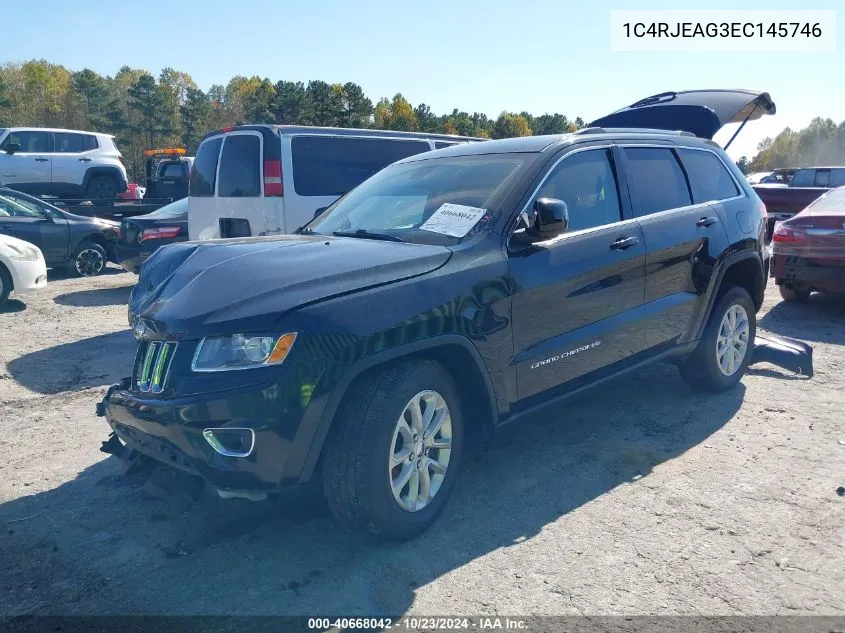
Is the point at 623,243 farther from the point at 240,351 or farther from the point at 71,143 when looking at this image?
the point at 71,143

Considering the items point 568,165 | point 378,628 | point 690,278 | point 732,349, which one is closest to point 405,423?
point 378,628

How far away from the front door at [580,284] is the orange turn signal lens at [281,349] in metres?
1.21

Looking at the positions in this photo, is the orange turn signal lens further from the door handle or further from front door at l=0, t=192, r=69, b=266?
front door at l=0, t=192, r=69, b=266

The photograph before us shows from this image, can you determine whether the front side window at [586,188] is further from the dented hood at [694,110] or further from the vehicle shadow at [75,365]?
the vehicle shadow at [75,365]

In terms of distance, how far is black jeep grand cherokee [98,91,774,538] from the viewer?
2932 millimetres

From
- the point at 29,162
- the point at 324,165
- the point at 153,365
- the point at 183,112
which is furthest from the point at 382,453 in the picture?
the point at 183,112

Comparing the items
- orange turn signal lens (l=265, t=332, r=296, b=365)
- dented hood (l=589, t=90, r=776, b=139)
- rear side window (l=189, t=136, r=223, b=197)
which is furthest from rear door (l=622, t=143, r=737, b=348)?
rear side window (l=189, t=136, r=223, b=197)

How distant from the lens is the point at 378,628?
271cm

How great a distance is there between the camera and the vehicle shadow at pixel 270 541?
292 centimetres

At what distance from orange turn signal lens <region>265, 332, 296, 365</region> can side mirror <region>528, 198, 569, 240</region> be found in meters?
1.44

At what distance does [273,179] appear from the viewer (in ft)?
23.9

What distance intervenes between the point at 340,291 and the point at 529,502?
1.54m

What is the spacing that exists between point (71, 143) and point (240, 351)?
697 inches

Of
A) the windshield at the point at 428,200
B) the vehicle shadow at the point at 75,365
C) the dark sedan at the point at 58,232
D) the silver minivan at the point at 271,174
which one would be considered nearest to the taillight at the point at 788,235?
the silver minivan at the point at 271,174
